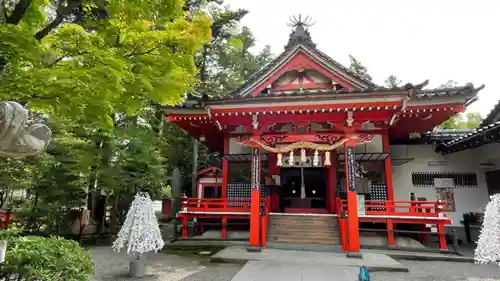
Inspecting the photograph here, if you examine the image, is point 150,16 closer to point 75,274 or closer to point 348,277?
point 75,274

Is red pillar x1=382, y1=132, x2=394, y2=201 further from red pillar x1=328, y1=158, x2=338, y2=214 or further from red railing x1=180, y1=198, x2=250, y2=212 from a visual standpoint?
red railing x1=180, y1=198, x2=250, y2=212

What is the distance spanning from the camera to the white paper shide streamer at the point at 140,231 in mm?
6422

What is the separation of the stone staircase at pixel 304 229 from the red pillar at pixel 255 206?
0.90 m

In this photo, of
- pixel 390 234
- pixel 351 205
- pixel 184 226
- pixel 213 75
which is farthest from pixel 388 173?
pixel 213 75

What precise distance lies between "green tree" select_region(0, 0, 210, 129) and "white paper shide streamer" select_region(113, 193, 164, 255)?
2846mm

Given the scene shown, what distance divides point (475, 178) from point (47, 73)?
49.3ft

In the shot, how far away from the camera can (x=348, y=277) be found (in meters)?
6.52

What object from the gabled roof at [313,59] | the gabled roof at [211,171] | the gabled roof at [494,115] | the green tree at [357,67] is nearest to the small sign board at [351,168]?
the gabled roof at [313,59]

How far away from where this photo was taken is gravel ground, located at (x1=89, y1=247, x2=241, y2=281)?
6586 millimetres

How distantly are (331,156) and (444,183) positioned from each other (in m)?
5.08

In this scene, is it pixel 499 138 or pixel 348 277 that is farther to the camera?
pixel 499 138

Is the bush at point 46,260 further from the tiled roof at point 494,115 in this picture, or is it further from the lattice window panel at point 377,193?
the tiled roof at point 494,115

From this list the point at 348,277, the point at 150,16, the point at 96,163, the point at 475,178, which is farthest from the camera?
the point at 475,178

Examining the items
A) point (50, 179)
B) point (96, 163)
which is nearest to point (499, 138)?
point (96, 163)
